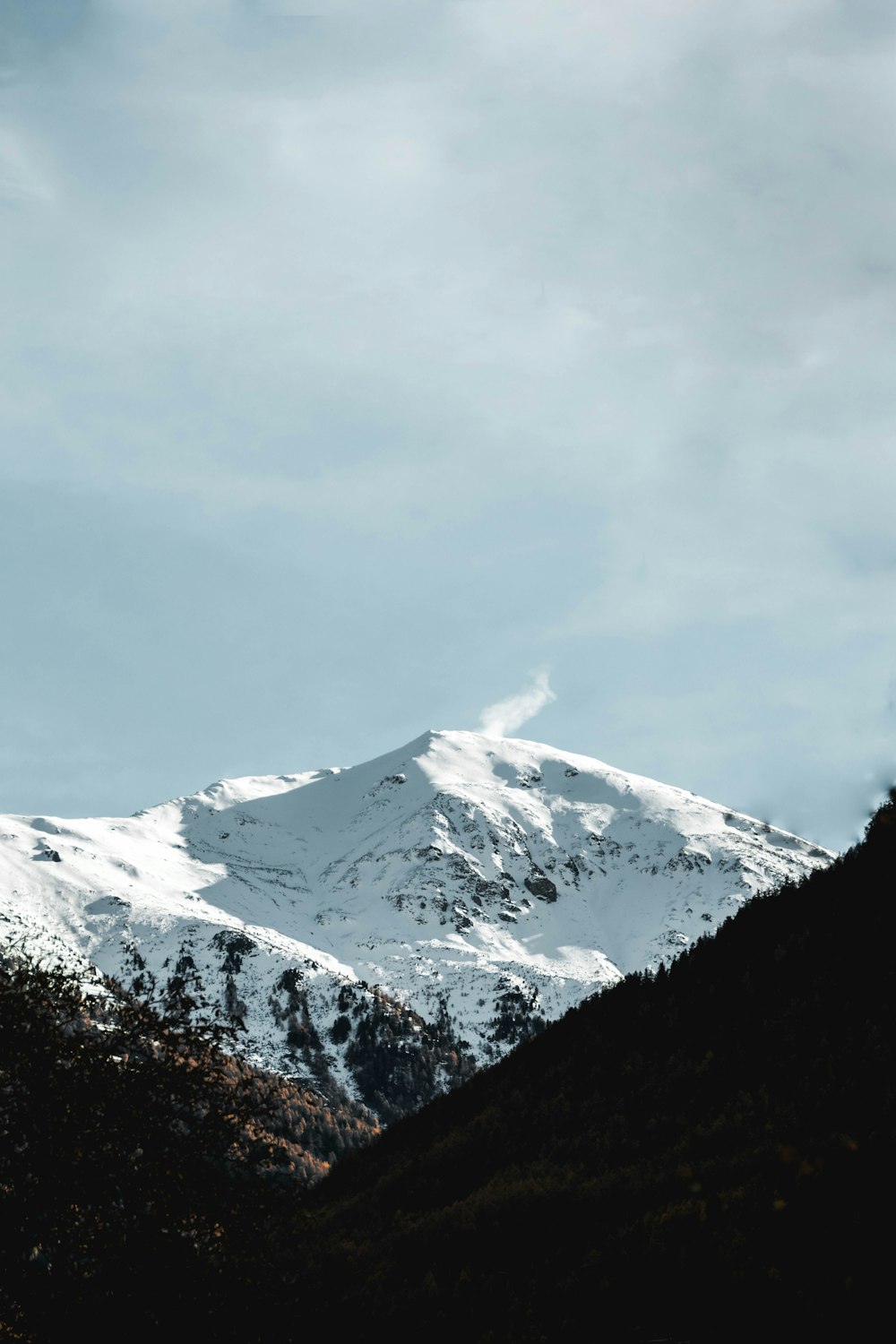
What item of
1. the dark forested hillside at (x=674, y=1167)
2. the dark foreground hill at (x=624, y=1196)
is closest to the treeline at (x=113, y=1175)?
the dark foreground hill at (x=624, y=1196)

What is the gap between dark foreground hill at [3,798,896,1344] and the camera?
1548cm

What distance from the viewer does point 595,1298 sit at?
65.0ft

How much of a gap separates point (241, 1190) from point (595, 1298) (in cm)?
831

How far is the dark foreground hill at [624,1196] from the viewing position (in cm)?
Answer: 1548

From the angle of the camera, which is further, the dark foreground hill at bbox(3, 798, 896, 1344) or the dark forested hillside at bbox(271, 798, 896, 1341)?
the dark forested hillside at bbox(271, 798, 896, 1341)

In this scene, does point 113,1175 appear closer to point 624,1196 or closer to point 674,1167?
point 624,1196

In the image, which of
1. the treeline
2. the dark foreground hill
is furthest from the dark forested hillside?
the treeline

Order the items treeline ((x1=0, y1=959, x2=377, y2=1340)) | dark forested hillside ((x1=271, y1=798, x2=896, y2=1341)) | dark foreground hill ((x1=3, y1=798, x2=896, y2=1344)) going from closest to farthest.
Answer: treeline ((x1=0, y1=959, x2=377, y2=1340))
dark foreground hill ((x1=3, y1=798, x2=896, y2=1344))
dark forested hillside ((x1=271, y1=798, x2=896, y2=1341))

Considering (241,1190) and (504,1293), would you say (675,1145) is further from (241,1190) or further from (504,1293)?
(241,1190)

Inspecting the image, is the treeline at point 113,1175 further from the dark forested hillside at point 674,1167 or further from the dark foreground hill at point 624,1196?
the dark forested hillside at point 674,1167

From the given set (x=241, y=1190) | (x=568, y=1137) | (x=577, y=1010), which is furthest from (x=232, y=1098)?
(x=577, y=1010)

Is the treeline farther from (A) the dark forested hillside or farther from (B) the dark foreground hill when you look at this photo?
(A) the dark forested hillside

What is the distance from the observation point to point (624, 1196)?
25406 millimetres

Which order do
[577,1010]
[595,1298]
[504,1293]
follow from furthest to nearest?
[577,1010] → [504,1293] → [595,1298]
